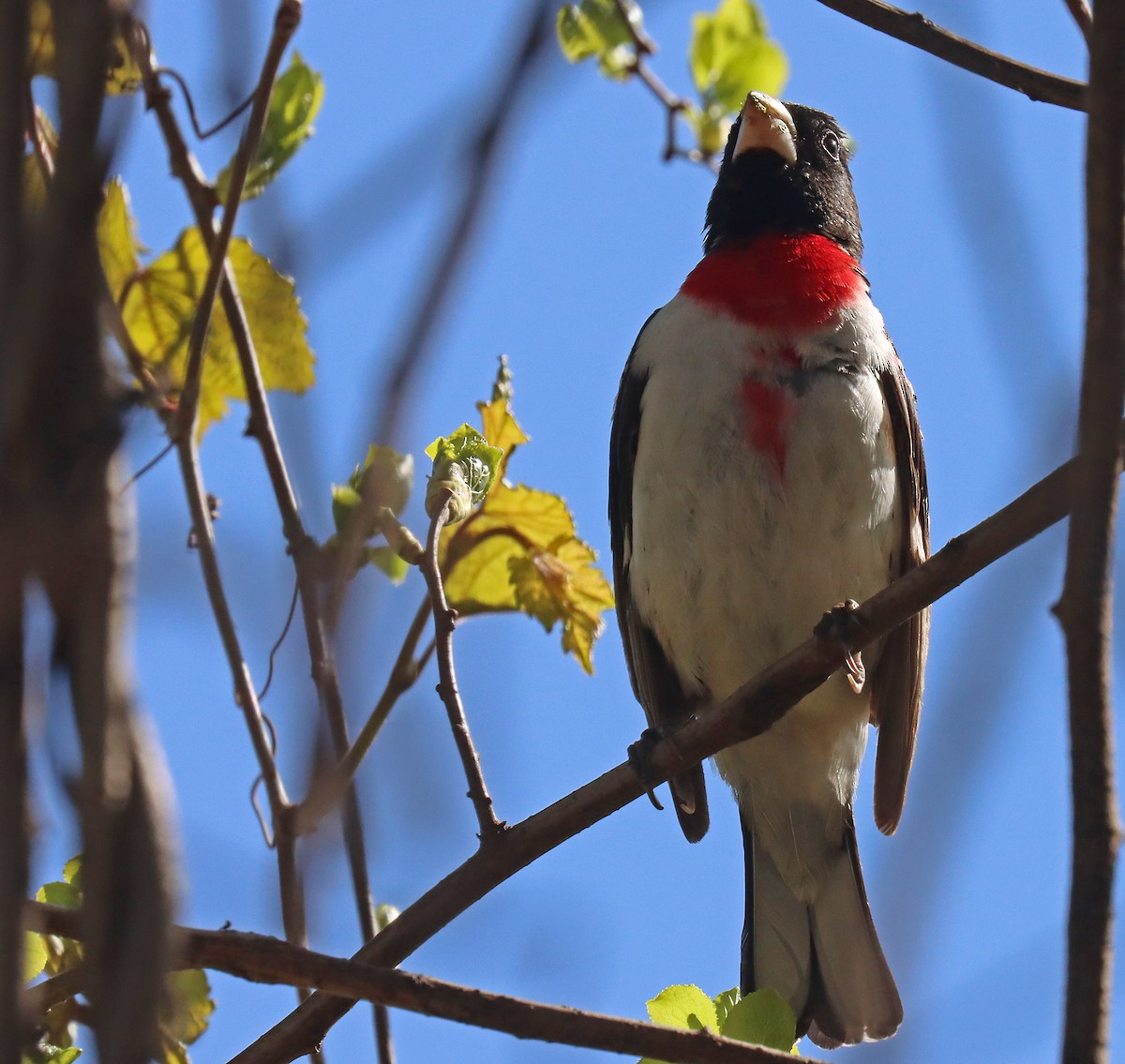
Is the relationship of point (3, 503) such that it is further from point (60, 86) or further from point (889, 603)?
point (889, 603)

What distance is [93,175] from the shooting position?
3.22 feet

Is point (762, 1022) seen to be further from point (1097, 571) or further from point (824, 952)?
point (824, 952)

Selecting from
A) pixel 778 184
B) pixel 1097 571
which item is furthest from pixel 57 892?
pixel 778 184

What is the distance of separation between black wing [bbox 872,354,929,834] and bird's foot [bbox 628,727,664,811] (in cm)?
95

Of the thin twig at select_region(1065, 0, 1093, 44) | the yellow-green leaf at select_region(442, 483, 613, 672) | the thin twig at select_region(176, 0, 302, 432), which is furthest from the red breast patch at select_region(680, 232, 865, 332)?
the thin twig at select_region(176, 0, 302, 432)

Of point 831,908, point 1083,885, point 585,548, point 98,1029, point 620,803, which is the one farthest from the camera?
point 831,908

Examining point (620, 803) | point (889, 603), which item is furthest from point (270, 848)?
point (889, 603)

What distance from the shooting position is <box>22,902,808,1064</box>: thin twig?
2041 mm

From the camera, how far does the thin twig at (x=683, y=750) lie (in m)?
2.33

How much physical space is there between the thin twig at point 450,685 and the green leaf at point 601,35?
1.08 metres

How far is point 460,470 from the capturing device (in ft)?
9.03

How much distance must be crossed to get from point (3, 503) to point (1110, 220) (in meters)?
1.13

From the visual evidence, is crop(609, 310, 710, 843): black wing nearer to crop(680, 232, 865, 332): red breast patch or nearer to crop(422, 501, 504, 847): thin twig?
crop(680, 232, 865, 332): red breast patch

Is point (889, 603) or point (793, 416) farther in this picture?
point (793, 416)
